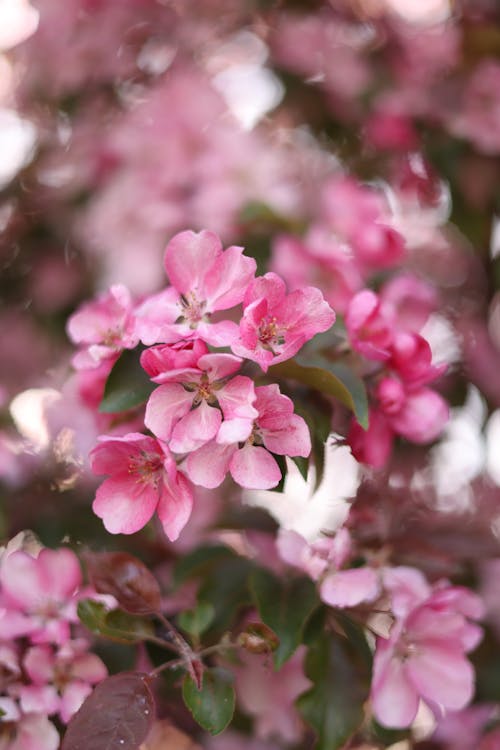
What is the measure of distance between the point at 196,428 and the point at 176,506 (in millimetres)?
64

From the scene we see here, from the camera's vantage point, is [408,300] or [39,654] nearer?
[39,654]

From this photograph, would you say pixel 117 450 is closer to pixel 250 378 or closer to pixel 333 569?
pixel 250 378

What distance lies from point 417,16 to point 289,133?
30cm

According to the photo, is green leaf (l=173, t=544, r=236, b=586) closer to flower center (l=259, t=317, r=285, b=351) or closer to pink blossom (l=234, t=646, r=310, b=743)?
pink blossom (l=234, t=646, r=310, b=743)

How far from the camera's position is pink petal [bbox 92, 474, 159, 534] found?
0.64m

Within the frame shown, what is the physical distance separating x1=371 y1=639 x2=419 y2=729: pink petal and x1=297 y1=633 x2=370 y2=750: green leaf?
0.02 m

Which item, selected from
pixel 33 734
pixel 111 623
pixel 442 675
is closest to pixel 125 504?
pixel 111 623

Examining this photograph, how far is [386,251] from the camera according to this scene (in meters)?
1.02

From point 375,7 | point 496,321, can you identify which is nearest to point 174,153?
point 375,7

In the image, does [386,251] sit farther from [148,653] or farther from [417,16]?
[417,16]

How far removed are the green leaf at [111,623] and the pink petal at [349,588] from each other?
0.16 metres

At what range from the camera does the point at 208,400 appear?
24.1 inches

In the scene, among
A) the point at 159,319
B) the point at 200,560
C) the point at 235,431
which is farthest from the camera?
the point at 200,560

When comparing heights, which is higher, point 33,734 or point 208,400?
point 208,400
